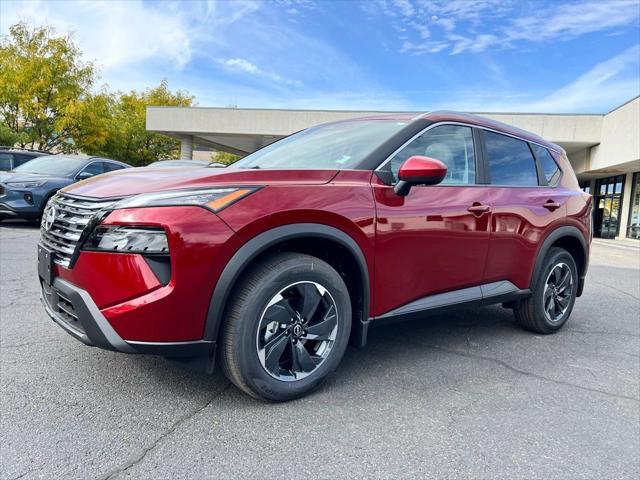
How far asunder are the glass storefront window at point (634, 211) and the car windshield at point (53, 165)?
22317 millimetres

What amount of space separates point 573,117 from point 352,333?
2294cm

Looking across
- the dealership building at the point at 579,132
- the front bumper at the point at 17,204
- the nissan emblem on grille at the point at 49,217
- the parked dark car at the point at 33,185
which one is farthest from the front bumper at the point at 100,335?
the dealership building at the point at 579,132

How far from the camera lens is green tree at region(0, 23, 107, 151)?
22.4m

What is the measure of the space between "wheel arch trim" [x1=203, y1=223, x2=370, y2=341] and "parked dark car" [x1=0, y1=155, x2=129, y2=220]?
24.7 feet

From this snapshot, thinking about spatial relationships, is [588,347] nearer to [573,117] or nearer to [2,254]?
[2,254]

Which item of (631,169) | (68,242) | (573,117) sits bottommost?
(68,242)

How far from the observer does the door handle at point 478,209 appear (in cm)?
322

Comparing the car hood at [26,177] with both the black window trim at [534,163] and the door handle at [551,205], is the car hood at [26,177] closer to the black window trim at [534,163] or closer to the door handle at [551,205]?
the black window trim at [534,163]

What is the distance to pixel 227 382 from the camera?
8.89 ft

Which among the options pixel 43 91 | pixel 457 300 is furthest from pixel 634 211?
pixel 43 91

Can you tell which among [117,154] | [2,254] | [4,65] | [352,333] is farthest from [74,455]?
[117,154]

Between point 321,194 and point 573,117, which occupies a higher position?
point 573,117

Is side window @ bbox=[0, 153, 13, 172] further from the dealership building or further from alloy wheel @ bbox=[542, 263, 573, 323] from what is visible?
the dealership building

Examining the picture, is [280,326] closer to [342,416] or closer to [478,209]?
→ [342,416]
